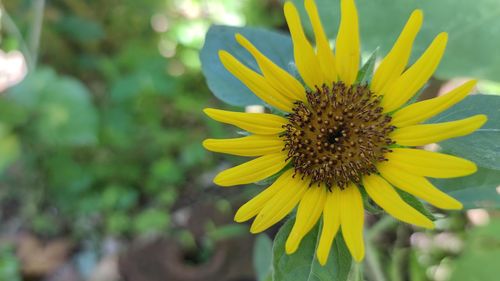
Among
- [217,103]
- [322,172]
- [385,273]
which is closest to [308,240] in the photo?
[322,172]

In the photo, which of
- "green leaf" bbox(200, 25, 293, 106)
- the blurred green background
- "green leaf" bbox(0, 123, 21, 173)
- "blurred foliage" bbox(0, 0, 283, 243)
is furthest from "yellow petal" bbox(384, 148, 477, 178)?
"green leaf" bbox(0, 123, 21, 173)

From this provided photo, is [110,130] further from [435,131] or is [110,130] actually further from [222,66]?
[435,131]

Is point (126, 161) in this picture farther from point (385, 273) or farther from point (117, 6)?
point (385, 273)

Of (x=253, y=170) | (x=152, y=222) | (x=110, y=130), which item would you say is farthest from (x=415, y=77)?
(x=110, y=130)

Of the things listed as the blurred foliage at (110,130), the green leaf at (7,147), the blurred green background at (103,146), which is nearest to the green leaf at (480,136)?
the blurred green background at (103,146)

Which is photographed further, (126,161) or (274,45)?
(126,161)

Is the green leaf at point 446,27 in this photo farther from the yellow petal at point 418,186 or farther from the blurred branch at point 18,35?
the blurred branch at point 18,35
